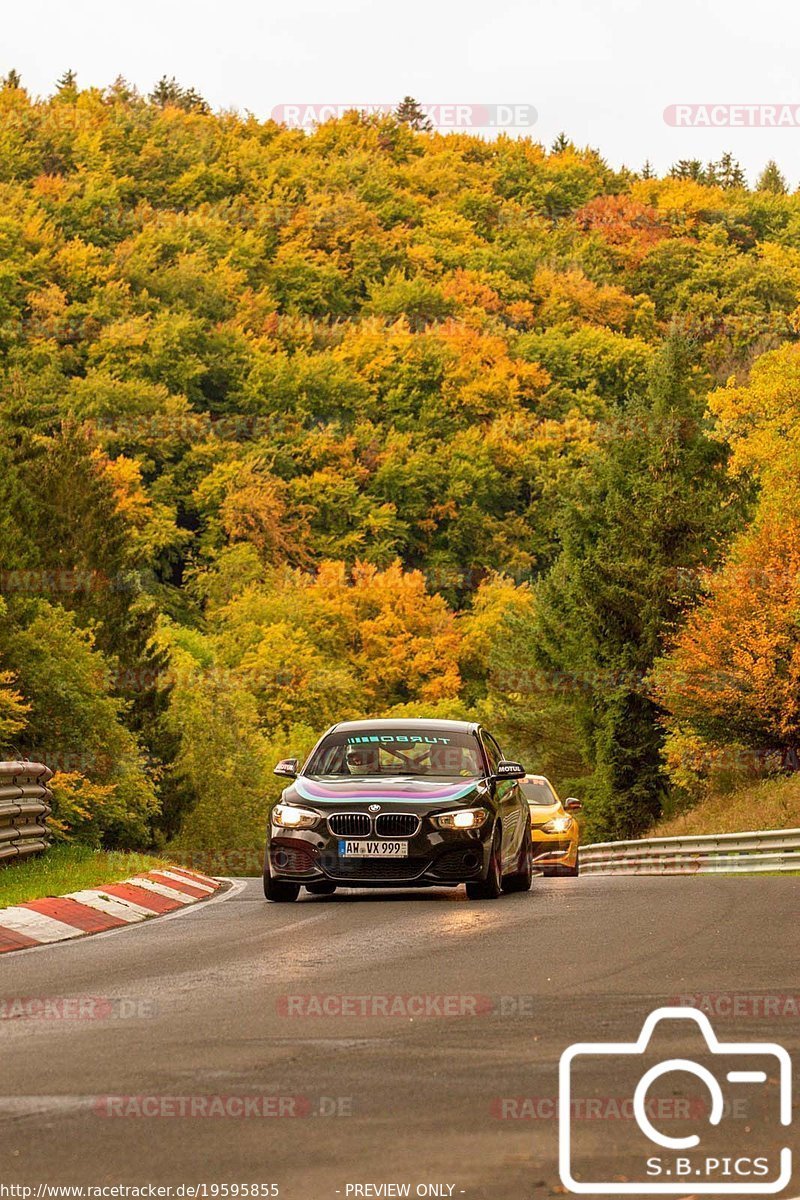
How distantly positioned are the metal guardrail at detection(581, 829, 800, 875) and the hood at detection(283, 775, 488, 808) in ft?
47.8

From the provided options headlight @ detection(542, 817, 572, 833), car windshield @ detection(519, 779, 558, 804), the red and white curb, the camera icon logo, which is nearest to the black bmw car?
the red and white curb

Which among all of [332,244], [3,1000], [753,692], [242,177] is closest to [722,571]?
[753,692]

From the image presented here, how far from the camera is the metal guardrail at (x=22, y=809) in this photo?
18469 millimetres

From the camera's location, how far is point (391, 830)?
666 inches

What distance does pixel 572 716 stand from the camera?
220 ft

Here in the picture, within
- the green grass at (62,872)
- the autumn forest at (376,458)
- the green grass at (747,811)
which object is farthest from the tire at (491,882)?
the autumn forest at (376,458)

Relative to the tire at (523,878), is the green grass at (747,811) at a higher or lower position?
lower

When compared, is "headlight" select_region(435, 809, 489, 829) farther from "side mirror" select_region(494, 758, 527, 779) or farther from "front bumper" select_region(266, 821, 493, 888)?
"side mirror" select_region(494, 758, 527, 779)

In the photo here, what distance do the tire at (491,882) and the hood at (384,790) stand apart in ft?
1.58

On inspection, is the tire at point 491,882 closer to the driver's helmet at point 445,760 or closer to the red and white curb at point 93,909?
the driver's helmet at point 445,760

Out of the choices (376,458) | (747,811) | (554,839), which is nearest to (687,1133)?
(554,839)

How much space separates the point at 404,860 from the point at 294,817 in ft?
3.21

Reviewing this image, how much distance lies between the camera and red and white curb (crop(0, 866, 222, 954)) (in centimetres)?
1405

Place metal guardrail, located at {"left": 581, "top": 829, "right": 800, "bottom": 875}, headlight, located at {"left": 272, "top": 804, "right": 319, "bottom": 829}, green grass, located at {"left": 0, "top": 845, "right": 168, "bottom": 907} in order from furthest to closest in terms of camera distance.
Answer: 1. metal guardrail, located at {"left": 581, "top": 829, "right": 800, "bottom": 875}
2. headlight, located at {"left": 272, "top": 804, "right": 319, "bottom": 829}
3. green grass, located at {"left": 0, "top": 845, "right": 168, "bottom": 907}
